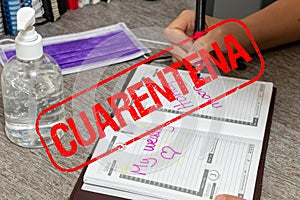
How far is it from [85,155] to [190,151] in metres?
0.15

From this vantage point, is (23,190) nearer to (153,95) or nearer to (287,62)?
(153,95)

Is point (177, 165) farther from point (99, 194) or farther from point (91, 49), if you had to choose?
point (91, 49)

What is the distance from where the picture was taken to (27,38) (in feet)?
2.64

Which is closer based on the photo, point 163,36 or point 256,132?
point 256,132

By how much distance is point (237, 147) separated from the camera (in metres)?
0.88

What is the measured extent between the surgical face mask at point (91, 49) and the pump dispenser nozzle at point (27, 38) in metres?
0.22

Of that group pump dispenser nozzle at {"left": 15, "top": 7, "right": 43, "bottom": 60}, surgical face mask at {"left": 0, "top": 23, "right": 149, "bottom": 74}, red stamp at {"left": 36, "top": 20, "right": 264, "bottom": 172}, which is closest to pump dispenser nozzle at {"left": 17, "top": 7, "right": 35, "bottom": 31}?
pump dispenser nozzle at {"left": 15, "top": 7, "right": 43, "bottom": 60}

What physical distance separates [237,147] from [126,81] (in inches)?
9.2

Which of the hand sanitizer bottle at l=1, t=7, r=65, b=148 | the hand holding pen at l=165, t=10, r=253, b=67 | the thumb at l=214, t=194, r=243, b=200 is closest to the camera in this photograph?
the thumb at l=214, t=194, r=243, b=200

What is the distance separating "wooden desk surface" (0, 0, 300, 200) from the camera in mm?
827

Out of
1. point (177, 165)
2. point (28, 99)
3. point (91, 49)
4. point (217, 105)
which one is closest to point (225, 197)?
point (177, 165)

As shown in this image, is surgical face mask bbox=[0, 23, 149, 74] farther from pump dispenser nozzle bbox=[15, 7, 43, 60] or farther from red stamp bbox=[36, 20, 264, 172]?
pump dispenser nozzle bbox=[15, 7, 43, 60]

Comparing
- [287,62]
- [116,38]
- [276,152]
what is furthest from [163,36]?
[276,152]

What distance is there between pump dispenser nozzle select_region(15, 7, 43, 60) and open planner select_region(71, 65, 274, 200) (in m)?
0.17
